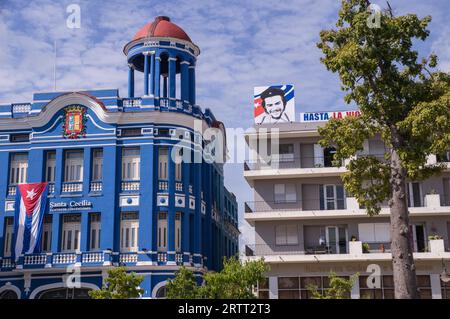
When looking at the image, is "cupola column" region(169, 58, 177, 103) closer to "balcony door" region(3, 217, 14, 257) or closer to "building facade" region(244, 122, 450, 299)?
"building facade" region(244, 122, 450, 299)

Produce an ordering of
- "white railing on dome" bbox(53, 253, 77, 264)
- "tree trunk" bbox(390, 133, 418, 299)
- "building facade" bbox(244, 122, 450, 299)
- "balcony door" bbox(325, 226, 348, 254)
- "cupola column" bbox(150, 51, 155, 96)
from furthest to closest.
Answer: "cupola column" bbox(150, 51, 155, 96) → "balcony door" bbox(325, 226, 348, 254) → "white railing on dome" bbox(53, 253, 77, 264) → "building facade" bbox(244, 122, 450, 299) → "tree trunk" bbox(390, 133, 418, 299)

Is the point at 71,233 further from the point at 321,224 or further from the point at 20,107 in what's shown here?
the point at 321,224

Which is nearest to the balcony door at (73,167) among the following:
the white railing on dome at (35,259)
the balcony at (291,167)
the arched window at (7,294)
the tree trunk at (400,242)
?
the white railing on dome at (35,259)

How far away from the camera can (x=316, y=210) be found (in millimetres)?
43594

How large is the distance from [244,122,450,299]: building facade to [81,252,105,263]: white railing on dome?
9.89 metres

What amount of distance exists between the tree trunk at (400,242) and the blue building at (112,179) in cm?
2266

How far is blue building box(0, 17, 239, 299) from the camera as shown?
141 feet

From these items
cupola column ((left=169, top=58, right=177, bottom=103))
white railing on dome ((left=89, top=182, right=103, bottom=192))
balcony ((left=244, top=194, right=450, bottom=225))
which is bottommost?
balcony ((left=244, top=194, right=450, bottom=225))

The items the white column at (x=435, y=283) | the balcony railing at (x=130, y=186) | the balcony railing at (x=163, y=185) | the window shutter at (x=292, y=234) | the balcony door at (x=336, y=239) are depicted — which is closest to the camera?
the white column at (x=435, y=283)

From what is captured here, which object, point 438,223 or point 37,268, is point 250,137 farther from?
point 37,268

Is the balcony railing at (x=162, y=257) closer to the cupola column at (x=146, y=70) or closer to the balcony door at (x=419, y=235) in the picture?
the cupola column at (x=146, y=70)

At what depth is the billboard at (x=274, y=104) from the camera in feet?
149

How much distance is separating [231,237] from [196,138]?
53.0ft

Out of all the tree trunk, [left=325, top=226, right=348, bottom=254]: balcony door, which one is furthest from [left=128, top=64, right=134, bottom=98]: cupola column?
the tree trunk
